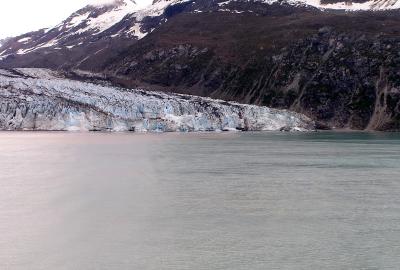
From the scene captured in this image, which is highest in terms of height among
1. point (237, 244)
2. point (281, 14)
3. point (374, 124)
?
point (281, 14)

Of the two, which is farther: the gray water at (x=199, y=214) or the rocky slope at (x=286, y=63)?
the rocky slope at (x=286, y=63)

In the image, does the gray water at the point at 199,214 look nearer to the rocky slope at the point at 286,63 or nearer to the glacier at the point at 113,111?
the glacier at the point at 113,111

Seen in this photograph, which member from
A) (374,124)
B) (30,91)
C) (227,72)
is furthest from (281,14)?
(30,91)

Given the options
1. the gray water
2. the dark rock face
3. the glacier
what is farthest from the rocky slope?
the gray water

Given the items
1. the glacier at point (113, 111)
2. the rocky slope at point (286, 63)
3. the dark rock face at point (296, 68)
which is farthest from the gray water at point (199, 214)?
the rocky slope at point (286, 63)

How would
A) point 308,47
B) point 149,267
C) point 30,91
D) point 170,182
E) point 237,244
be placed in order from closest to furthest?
point 149,267 < point 237,244 < point 170,182 < point 30,91 < point 308,47

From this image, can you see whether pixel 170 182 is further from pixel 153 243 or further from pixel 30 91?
pixel 30 91

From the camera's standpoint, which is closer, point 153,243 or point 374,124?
point 153,243
